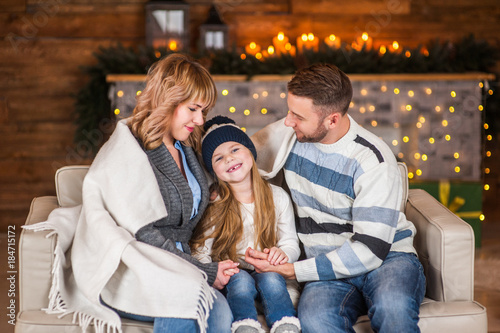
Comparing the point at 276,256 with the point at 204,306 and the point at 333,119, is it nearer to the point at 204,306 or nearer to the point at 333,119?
the point at 204,306

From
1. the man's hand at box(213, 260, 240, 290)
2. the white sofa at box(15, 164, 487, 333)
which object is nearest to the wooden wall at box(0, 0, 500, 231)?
A: the white sofa at box(15, 164, 487, 333)

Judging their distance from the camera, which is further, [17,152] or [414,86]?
[17,152]

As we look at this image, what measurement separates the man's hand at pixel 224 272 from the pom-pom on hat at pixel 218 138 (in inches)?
15.4

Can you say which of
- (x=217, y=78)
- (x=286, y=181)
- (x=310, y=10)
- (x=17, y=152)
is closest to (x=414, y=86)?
(x=310, y=10)

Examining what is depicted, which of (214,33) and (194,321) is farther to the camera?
(214,33)

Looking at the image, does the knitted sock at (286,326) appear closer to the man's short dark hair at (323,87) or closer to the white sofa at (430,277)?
the white sofa at (430,277)

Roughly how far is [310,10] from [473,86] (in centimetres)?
122

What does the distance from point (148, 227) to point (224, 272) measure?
0.96 feet

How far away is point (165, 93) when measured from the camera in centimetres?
205

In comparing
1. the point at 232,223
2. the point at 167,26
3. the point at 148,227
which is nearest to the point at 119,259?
the point at 148,227

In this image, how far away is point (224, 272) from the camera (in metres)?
2.03

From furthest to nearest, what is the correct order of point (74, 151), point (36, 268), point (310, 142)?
1. point (74, 151)
2. point (310, 142)
3. point (36, 268)

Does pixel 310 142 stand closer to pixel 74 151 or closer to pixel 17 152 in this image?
pixel 74 151

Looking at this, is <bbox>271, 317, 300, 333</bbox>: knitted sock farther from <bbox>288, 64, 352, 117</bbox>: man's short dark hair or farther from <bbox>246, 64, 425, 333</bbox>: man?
<bbox>288, 64, 352, 117</bbox>: man's short dark hair
